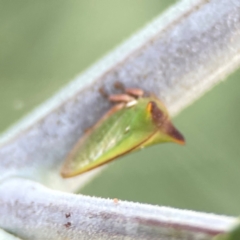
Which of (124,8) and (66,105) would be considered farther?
(124,8)

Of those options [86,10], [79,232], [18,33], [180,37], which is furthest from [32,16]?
[79,232]

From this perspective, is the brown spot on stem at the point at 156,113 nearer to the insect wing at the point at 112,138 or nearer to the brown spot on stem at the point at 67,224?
the insect wing at the point at 112,138

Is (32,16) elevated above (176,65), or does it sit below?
above

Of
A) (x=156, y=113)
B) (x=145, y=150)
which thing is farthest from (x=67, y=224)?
(x=145, y=150)

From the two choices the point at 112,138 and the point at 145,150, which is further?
the point at 145,150

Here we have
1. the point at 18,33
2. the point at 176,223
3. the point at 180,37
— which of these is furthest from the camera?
the point at 18,33

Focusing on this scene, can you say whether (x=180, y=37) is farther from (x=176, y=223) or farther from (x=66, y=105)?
(x=176, y=223)

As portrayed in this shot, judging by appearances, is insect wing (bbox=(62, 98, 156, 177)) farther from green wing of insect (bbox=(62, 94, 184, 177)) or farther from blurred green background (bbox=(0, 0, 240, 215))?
blurred green background (bbox=(0, 0, 240, 215))

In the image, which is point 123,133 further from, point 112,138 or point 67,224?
point 67,224

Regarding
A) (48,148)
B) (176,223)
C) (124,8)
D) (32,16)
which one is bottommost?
(176,223)
